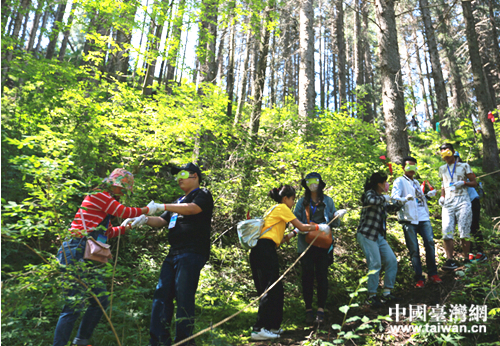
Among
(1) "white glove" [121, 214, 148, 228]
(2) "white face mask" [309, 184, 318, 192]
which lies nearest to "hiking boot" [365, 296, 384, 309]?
(2) "white face mask" [309, 184, 318, 192]

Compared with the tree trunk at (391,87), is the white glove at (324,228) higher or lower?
lower

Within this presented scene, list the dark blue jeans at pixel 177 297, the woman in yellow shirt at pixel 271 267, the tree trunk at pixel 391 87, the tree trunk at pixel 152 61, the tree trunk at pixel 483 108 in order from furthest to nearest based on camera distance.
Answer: the tree trunk at pixel 483 108
the tree trunk at pixel 391 87
the tree trunk at pixel 152 61
the woman in yellow shirt at pixel 271 267
the dark blue jeans at pixel 177 297

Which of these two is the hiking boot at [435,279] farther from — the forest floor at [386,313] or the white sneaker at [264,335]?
the white sneaker at [264,335]

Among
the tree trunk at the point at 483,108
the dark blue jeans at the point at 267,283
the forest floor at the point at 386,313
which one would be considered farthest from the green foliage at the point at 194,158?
the tree trunk at the point at 483,108

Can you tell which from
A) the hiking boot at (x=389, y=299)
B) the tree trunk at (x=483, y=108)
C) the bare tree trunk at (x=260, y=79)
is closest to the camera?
the hiking boot at (x=389, y=299)

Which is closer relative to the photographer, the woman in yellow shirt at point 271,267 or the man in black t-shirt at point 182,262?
the man in black t-shirt at point 182,262

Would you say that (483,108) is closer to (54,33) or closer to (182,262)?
(182,262)

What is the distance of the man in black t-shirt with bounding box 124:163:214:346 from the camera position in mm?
2979

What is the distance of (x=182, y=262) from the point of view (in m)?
3.07

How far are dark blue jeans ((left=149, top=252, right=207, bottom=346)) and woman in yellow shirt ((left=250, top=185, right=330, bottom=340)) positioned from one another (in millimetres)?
889

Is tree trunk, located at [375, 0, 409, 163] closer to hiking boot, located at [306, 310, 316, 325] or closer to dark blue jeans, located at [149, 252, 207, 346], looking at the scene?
hiking boot, located at [306, 310, 316, 325]

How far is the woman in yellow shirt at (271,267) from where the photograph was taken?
12.0 feet

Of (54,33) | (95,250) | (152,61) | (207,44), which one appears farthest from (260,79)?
(95,250)

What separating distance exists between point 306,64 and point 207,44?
3004mm
